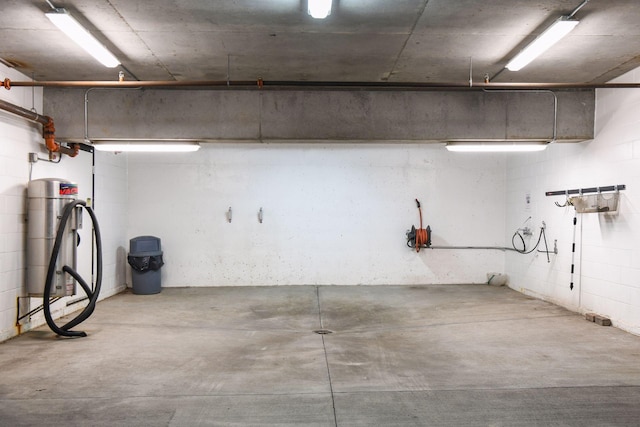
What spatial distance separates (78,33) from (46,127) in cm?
219

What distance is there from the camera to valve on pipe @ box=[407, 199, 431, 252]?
323 inches

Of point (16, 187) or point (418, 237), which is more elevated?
point (16, 187)

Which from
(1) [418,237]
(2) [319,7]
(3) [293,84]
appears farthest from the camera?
(1) [418,237]

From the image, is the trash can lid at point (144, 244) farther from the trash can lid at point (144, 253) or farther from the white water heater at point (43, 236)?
the white water heater at point (43, 236)

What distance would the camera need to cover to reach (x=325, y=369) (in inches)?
152

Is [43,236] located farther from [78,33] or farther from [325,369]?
[325,369]

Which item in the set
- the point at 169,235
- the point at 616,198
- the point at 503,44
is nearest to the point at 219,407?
the point at 503,44

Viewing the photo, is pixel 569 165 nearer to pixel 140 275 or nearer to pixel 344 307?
pixel 344 307

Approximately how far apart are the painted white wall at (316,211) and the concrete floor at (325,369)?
2008 mm

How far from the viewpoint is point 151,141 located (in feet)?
18.2

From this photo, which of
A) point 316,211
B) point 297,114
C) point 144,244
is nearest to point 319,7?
point 297,114

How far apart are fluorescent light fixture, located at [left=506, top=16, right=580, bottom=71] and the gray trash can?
630 centimetres

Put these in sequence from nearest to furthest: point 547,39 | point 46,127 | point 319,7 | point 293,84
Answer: point 319,7, point 547,39, point 293,84, point 46,127

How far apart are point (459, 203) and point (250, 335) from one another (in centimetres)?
531
